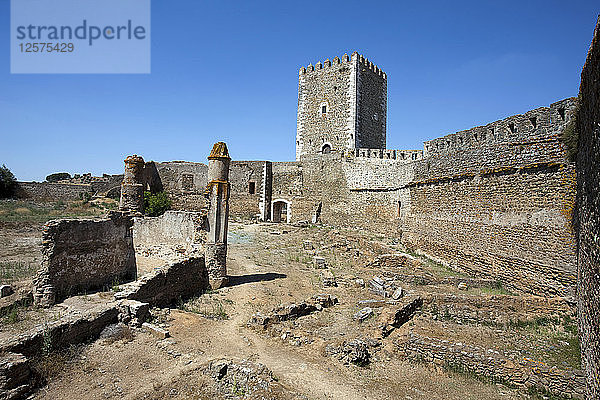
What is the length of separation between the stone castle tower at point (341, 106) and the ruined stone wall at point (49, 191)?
869 inches

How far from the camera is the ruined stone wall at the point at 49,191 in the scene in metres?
35.2

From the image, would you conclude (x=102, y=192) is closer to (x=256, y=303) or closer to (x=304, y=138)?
(x=304, y=138)

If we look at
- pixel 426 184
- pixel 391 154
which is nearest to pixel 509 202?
pixel 426 184

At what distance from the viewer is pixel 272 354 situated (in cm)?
703

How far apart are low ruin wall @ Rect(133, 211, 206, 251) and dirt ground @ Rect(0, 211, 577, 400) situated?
2.26 metres

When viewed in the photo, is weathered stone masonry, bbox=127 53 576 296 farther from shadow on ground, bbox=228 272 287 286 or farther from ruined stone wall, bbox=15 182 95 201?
ruined stone wall, bbox=15 182 95 201

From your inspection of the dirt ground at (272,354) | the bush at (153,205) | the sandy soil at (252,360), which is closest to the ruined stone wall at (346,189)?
the bush at (153,205)

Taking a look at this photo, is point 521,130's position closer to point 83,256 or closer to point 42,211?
point 83,256

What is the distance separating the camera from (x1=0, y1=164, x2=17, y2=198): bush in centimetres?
3444

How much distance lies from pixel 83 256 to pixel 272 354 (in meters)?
6.18

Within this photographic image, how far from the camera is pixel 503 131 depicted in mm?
10781

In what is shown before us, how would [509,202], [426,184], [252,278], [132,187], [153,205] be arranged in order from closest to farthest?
1. [509,202]
2. [252,278]
3. [426,184]
4. [132,187]
5. [153,205]

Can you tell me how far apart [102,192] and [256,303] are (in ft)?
98.0

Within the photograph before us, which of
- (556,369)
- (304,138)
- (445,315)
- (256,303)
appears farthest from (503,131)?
(304,138)
